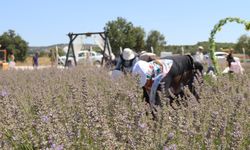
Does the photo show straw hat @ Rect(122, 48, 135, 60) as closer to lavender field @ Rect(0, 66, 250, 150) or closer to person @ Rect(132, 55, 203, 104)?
person @ Rect(132, 55, 203, 104)

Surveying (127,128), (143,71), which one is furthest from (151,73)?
(127,128)

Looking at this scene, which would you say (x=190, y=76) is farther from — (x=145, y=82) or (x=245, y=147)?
(x=245, y=147)

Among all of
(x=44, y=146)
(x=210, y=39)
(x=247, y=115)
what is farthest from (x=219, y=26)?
(x=44, y=146)

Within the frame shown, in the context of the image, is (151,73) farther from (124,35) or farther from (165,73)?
(124,35)

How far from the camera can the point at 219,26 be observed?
22.7 ft

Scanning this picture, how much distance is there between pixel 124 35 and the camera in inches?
1414

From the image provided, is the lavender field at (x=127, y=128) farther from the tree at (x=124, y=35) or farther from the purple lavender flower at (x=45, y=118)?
the tree at (x=124, y=35)

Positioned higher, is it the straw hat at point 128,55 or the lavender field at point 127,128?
the straw hat at point 128,55

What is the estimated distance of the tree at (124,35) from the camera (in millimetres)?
35219

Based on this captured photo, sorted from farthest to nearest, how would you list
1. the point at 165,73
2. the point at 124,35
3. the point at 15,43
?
the point at 15,43 < the point at 124,35 < the point at 165,73

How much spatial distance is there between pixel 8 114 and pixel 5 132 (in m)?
0.17

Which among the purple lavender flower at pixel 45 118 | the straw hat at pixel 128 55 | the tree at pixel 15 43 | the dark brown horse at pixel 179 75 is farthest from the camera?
the tree at pixel 15 43

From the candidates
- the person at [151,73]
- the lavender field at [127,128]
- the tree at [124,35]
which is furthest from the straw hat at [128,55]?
the tree at [124,35]

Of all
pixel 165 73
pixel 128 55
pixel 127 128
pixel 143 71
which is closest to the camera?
pixel 127 128
